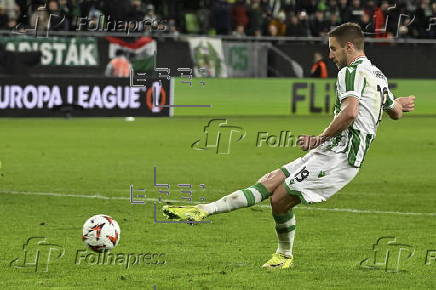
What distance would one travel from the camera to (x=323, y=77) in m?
31.0

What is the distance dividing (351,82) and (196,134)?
54.6ft

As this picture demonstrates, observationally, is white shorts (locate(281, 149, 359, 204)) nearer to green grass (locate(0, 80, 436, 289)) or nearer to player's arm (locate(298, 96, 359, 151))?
player's arm (locate(298, 96, 359, 151))

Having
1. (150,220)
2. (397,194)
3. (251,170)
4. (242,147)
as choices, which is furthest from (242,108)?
(150,220)

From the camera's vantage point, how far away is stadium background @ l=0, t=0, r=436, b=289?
9.75m

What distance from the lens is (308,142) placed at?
876 cm

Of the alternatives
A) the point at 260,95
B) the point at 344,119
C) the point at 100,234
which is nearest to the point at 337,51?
the point at 344,119

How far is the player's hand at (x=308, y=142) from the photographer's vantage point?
28.7ft

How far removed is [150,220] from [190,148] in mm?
9902

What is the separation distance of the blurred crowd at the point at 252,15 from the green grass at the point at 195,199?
3865 mm

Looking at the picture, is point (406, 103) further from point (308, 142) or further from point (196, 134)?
point (196, 134)

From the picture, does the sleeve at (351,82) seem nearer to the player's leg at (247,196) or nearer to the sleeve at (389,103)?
the sleeve at (389,103)

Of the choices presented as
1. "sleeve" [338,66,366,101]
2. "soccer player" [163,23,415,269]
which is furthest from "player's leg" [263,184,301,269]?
"sleeve" [338,66,366,101]

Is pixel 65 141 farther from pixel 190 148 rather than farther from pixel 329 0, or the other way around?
pixel 329 0

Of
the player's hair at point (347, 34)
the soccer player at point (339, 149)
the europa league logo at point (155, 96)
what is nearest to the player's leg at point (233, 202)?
the soccer player at point (339, 149)
